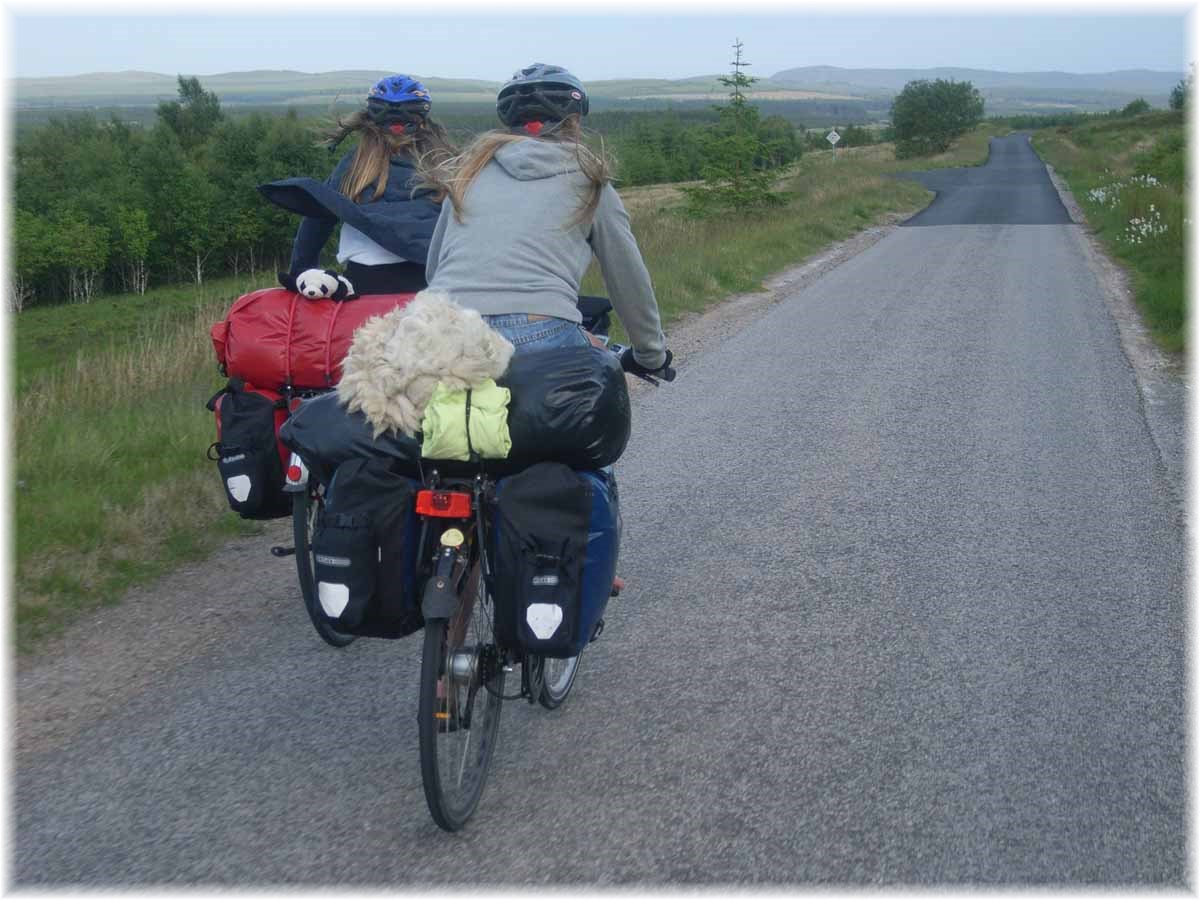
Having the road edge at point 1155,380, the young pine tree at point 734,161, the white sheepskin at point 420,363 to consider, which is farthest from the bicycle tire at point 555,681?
the young pine tree at point 734,161

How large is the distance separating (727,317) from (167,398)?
6736mm

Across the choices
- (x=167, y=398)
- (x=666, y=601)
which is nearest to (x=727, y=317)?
(x=167, y=398)

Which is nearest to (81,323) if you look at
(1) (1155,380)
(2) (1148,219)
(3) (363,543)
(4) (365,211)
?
(2) (1148,219)

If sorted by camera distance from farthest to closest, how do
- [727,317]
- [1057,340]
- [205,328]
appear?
1. [727,317]
2. [1057,340]
3. [205,328]

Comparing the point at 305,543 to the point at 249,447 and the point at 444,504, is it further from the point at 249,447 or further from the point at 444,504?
the point at 444,504

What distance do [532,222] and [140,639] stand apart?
2.27 metres

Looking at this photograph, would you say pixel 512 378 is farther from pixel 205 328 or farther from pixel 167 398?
pixel 205 328

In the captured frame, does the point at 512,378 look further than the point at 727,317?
No

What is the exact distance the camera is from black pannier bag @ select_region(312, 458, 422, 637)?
2900 mm

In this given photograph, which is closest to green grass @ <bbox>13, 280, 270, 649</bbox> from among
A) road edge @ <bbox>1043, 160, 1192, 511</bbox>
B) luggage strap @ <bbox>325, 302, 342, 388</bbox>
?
luggage strap @ <bbox>325, 302, 342, 388</bbox>

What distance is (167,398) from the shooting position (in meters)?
7.27

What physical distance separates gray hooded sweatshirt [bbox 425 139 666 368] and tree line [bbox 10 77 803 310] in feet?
140

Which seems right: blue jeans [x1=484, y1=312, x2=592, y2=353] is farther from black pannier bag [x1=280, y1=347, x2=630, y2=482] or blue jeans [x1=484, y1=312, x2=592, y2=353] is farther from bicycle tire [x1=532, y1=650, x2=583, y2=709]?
bicycle tire [x1=532, y1=650, x2=583, y2=709]

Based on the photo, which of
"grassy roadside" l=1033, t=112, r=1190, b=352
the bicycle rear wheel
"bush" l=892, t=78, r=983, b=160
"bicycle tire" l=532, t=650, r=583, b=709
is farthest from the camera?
"bush" l=892, t=78, r=983, b=160
